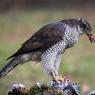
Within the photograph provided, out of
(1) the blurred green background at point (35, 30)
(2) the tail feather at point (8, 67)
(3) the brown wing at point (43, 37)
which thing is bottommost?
(1) the blurred green background at point (35, 30)

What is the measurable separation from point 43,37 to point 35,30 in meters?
13.3

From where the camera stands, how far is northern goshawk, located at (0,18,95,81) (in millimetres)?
11234

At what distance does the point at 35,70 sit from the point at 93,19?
326 inches

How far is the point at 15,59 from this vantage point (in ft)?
37.1

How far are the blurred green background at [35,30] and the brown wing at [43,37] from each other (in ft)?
8.01

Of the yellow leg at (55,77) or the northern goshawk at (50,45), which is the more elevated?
the northern goshawk at (50,45)

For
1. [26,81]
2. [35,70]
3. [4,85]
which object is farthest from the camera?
[35,70]

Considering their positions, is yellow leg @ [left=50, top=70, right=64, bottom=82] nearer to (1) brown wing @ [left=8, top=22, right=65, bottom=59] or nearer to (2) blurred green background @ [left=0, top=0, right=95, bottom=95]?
(1) brown wing @ [left=8, top=22, right=65, bottom=59]

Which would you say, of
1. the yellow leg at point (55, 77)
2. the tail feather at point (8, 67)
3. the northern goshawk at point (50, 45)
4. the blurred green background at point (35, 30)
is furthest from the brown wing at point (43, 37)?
the blurred green background at point (35, 30)

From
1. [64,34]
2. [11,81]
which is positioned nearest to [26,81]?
[11,81]

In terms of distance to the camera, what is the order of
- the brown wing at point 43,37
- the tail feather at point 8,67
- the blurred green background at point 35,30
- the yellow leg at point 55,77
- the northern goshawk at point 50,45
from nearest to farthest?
the yellow leg at point 55,77, the tail feather at point 8,67, the northern goshawk at point 50,45, the brown wing at point 43,37, the blurred green background at point 35,30

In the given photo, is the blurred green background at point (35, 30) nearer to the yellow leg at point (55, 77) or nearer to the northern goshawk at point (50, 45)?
the northern goshawk at point (50, 45)

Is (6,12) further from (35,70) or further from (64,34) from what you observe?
(64,34)

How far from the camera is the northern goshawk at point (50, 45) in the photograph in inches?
442
